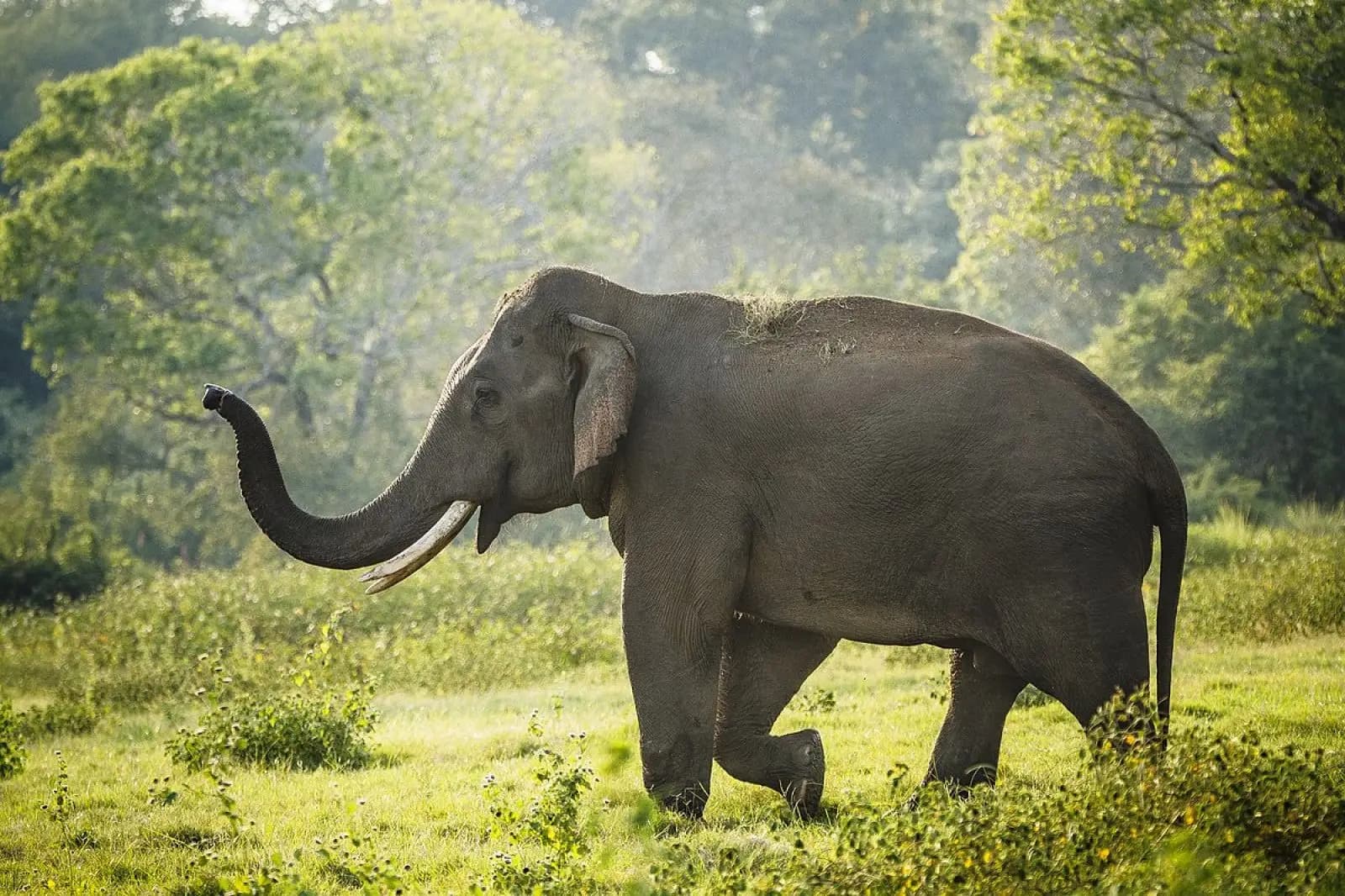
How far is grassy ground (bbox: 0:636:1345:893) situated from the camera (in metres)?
5.89

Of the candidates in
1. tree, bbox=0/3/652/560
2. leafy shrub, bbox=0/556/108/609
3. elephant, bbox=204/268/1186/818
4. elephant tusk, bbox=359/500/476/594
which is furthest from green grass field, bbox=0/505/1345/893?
tree, bbox=0/3/652/560

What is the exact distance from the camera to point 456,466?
6.71m

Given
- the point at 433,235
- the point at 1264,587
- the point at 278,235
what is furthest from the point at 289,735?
the point at 433,235

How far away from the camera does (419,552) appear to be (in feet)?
21.7

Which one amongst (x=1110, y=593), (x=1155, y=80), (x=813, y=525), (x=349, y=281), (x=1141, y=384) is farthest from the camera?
(x=349, y=281)

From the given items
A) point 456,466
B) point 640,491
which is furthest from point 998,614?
point 456,466

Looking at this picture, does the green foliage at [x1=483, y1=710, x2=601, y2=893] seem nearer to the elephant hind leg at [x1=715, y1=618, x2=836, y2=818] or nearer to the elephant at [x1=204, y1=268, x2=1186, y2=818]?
the elephant at [x1=204, y1=268, x2=1186, y2=818]

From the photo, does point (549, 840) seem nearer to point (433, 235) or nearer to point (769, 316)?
point (769, 316)

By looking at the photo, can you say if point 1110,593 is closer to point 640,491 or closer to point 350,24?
point 640,491

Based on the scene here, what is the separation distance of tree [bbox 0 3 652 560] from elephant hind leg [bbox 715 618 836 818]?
21.4m

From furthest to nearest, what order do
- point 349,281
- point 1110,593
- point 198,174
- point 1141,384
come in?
point 349,281 < point 198,174 < point 1141,384 < point 1110,593

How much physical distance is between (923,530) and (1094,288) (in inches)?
1145

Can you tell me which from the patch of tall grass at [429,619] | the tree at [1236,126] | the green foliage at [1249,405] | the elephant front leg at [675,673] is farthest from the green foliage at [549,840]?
the green foliage at [1249,405]

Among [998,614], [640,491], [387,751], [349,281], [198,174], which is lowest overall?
[387,751]
